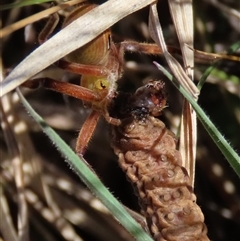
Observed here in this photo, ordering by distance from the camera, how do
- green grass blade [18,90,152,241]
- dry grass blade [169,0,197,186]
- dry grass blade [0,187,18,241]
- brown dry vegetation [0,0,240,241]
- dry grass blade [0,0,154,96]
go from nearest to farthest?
green grass blade [18,90,152,241], dry grass blade [0,0,154,96], dry grass blade [169,0,197,186], dry grass blade [0,187,18,241], brown dry vegetation [0,0,240,241]

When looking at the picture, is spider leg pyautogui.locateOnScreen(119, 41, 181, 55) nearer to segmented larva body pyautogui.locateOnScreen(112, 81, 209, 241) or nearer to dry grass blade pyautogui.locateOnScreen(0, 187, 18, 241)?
segmented larva body pyautogui.locateOnScreen(112, 81, 209, 241)

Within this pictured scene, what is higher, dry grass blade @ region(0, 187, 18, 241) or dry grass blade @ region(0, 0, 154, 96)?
dry grass blade @ region(0, 0, 154, 96)

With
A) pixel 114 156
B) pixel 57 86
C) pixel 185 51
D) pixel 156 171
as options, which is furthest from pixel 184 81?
pixel 114 156

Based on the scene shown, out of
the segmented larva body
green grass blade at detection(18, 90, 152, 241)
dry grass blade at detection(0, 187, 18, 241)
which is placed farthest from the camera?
dry grass blade at detection(0, 187, 18, 241)

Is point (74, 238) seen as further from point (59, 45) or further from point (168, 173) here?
point (59, 45)

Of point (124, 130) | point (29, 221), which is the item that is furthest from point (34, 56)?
point (29, 221)

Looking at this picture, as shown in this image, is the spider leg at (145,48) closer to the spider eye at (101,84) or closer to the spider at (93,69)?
the spider at (93,69)

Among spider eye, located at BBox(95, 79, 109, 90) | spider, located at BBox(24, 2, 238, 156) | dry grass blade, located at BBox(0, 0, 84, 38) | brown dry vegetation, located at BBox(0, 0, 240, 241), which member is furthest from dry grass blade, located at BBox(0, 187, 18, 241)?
dry grass blade, located at BBox(0, 0, 84, 38)
